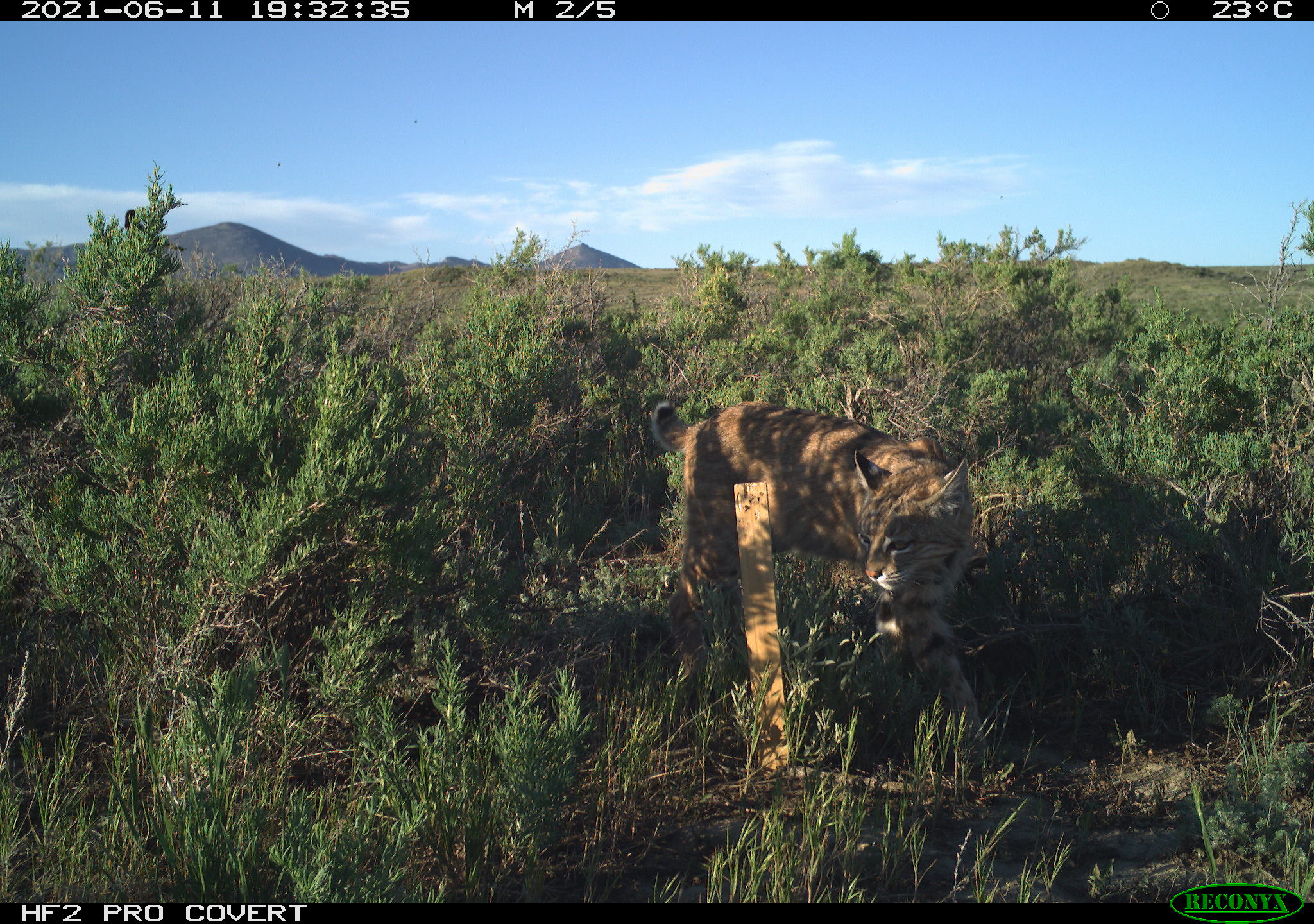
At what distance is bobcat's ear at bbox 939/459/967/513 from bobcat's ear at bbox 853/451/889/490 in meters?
0.35

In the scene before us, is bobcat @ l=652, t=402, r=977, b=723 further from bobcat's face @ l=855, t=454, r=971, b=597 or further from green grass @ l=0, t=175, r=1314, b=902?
green grass @ l=0, t=175, r=1314, b=902

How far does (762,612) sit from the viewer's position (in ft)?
12.7

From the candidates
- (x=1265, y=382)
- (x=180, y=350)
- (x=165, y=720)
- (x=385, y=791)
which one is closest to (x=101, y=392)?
(x=180, y=350)

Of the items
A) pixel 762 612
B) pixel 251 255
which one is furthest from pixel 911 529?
pixel 251 255

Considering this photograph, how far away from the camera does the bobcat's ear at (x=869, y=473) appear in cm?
451

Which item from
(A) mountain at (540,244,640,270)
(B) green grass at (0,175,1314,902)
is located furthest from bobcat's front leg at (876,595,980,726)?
(A) mountain at (540,244,640,270)

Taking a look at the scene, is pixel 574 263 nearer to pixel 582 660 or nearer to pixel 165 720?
pixel 582 660

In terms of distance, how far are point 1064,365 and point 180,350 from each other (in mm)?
11057

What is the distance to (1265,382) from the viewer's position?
5.80 meters

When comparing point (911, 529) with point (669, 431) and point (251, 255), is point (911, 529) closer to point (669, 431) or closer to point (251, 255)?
point (669, 431)
